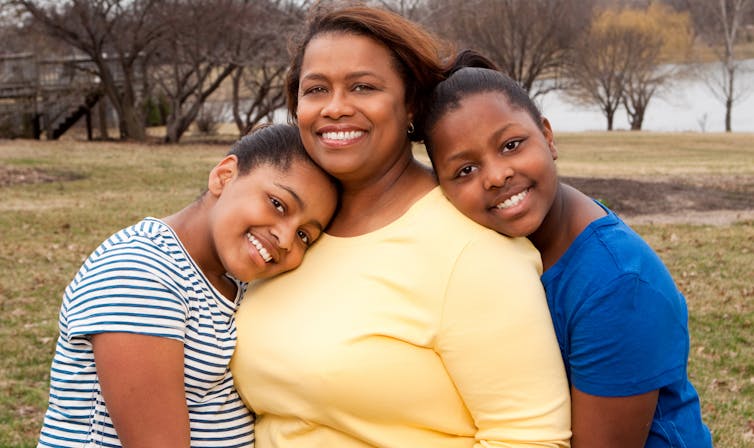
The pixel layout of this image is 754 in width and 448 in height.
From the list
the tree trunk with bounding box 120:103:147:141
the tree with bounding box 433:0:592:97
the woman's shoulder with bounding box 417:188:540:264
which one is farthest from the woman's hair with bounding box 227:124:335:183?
the tree with bounding box 433:0:592:97

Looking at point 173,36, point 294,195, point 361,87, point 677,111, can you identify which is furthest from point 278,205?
point 677,111

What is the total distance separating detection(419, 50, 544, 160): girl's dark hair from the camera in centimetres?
244

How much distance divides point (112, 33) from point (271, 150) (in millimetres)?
26008

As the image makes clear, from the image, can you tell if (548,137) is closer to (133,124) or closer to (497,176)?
(497,176)

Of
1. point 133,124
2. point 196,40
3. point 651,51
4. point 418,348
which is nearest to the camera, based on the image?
point 418,348

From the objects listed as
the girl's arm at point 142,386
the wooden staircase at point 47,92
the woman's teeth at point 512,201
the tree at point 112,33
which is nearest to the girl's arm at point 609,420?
the woman's teeth at point 512,201

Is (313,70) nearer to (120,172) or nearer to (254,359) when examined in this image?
(254,359)

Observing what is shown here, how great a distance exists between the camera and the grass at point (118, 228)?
5.73 meters

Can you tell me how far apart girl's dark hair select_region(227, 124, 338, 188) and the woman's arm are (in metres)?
0.63

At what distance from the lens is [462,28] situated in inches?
1251

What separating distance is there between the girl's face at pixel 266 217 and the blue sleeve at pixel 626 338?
790 millimetres

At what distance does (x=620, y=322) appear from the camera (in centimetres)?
214

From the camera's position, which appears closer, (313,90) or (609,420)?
(609,420)

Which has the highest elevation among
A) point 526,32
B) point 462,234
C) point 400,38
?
point 526,32
